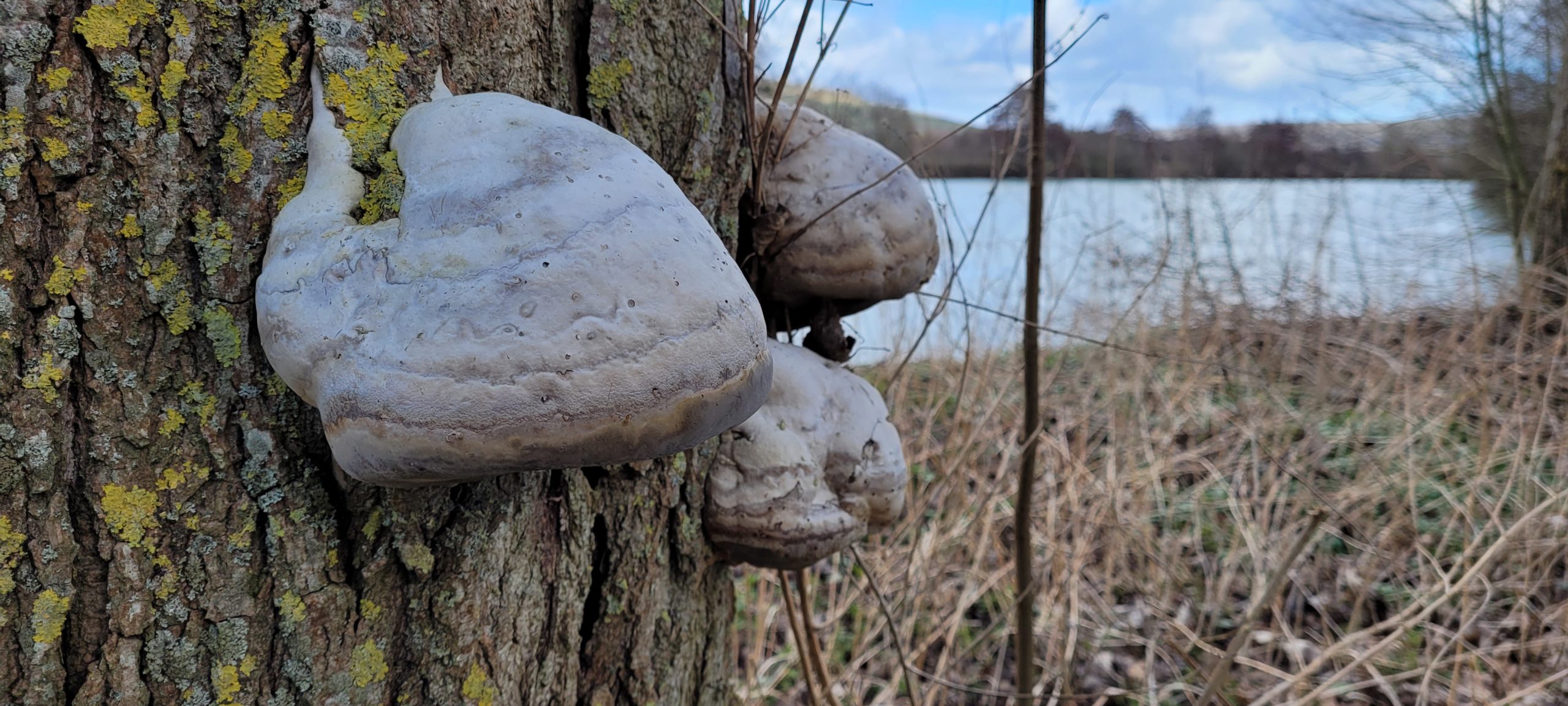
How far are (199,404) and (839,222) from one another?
0.89 m

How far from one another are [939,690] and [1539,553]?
251 cm

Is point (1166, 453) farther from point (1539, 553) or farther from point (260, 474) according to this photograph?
point (260, 474)

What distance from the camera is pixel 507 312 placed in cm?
74

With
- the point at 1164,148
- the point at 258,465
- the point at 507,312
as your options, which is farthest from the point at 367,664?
the point at 1164,148

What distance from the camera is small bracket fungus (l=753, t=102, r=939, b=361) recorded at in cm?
139

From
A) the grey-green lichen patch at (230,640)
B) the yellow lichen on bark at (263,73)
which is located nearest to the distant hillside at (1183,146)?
the yellow lichen on bark at (263,73)

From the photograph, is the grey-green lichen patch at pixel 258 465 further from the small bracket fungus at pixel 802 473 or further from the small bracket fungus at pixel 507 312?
the small bracket fungus at pixel 802 473

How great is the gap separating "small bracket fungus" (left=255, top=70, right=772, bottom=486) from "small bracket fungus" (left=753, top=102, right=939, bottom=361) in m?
0.53

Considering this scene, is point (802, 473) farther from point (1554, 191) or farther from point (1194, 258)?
point (1554, 191)

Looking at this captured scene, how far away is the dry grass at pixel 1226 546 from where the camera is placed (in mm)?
2932

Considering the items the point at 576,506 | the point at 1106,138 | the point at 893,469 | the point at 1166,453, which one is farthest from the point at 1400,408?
the point at 576,506

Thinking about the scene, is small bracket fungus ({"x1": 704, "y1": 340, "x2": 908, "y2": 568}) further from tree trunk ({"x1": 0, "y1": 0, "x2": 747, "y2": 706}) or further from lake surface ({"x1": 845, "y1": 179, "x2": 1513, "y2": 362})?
lake surface ({"x1": 845, "y1": 179, "x2": 1513, "y2": 362})

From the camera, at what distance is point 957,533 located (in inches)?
117

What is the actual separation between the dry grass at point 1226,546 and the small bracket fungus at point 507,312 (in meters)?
1.80
